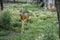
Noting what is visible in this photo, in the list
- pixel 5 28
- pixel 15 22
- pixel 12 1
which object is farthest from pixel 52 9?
pixel 12 1

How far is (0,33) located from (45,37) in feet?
15.1

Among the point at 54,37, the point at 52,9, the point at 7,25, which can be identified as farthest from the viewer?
the point at 52,9

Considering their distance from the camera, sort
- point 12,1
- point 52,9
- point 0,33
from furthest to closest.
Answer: point 12,1, point 52,9, point 0,33

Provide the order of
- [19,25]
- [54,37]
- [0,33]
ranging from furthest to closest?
[19,25]
[0,33]
[54,37]

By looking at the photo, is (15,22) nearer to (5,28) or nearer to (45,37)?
(5,28)

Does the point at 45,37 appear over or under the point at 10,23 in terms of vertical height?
over

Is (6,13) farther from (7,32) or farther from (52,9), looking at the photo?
(52,9)

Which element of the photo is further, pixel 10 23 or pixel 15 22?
pixel 15 22

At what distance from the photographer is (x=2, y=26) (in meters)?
9.38

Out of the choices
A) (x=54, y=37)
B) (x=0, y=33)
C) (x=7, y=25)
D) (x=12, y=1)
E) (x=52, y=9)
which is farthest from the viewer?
(x=12, y=1)

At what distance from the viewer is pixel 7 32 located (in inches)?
341

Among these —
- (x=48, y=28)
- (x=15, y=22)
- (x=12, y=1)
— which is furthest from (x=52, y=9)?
(x=48, y=28)

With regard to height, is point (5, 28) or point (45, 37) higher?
point (45, 37)

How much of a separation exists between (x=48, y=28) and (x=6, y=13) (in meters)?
5.33
